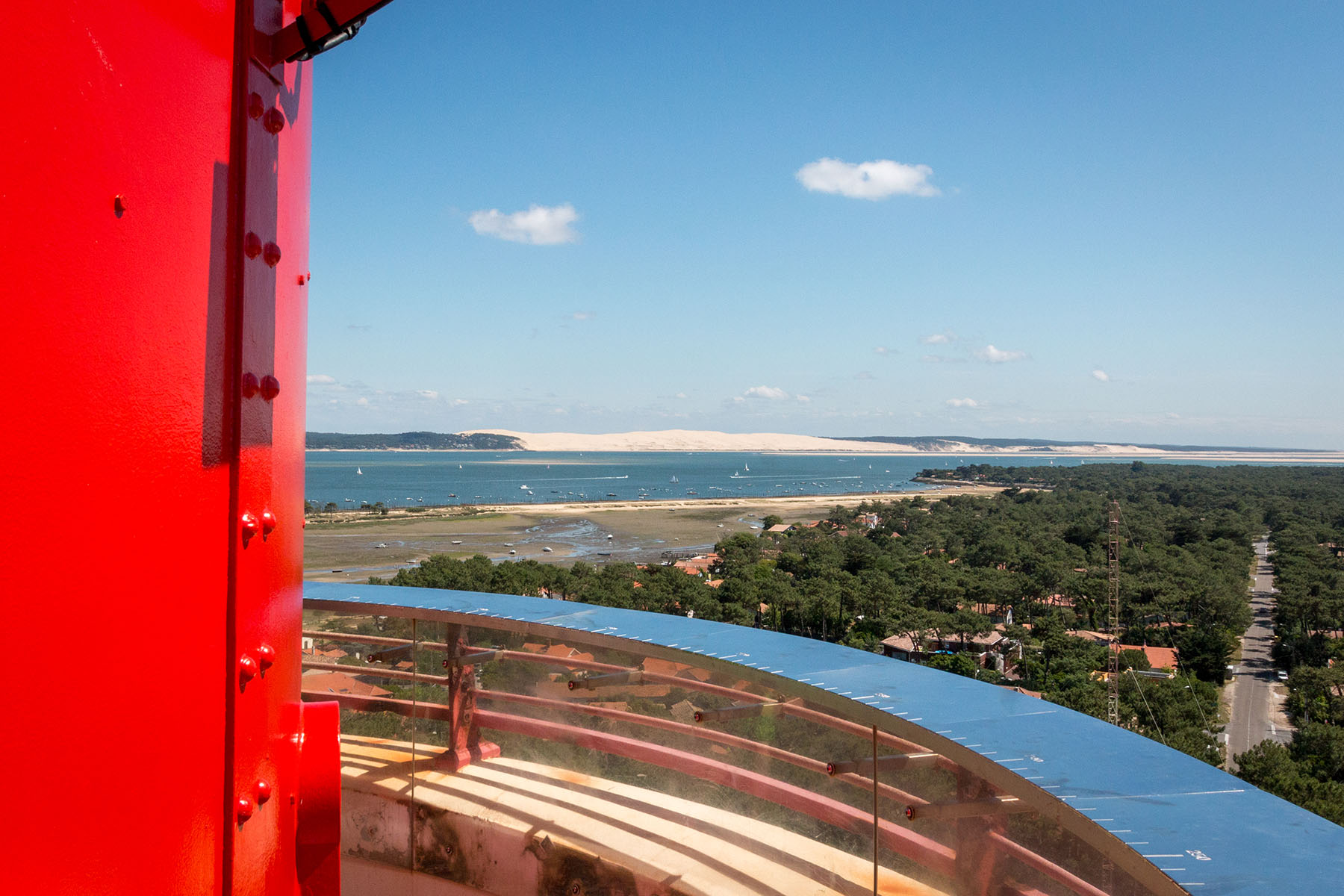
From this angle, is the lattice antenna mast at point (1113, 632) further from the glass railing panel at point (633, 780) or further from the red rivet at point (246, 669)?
the red rivet at point (246, 669)

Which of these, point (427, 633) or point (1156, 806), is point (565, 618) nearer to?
point (427, 633)

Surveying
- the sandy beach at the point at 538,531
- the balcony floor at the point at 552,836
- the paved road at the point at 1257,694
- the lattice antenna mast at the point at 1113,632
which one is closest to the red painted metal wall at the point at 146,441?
the balcony floor at the point at 552,836

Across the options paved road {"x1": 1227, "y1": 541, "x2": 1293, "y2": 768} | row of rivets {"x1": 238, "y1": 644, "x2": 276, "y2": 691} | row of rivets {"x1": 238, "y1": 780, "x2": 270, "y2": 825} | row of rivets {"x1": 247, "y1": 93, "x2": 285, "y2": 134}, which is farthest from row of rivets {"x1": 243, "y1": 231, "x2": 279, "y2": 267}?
paved road {"x1": 1227, "y1": 541, "x2": 1293, "y2": 768}

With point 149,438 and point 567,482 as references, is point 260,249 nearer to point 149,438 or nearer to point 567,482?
point 149,438

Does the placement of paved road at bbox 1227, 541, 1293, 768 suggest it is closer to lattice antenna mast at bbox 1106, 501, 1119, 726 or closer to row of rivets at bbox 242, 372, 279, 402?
lattice antenna mast at bbox 1106, 501, 1119, 726

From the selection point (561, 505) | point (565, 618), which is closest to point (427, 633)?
point (565, 618)

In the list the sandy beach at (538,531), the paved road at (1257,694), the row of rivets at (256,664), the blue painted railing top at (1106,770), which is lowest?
the paved road at (1257,694)

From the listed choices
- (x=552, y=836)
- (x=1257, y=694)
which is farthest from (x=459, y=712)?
(x=1257, y=694)
